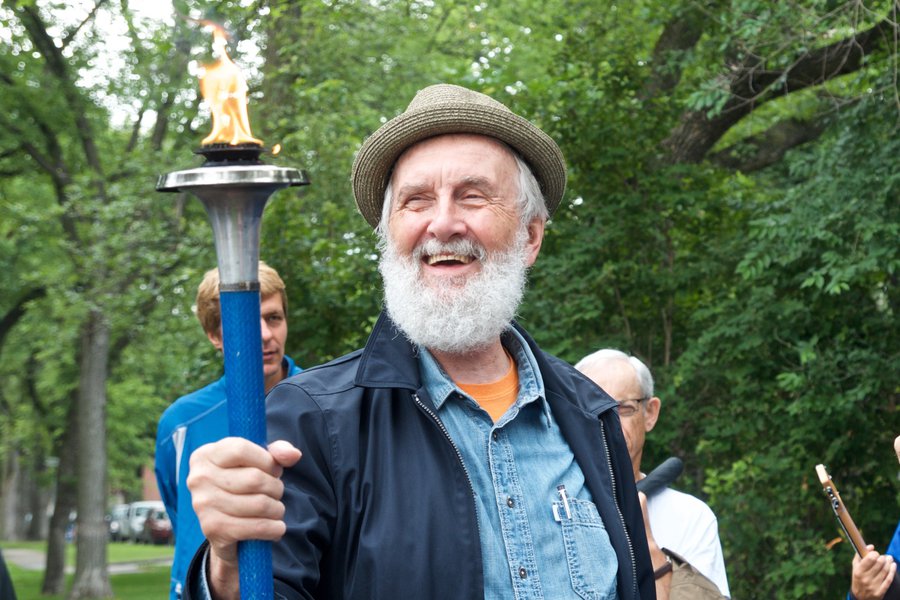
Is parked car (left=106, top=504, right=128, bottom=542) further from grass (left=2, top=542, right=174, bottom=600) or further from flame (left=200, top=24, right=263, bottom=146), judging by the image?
flame (left=200, top=24, right=263, bottom=146)

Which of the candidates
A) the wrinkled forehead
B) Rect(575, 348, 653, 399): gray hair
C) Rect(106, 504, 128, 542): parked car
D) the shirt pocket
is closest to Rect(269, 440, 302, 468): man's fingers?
the shirt pocket

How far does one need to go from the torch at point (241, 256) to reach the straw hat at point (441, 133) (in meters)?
0.96

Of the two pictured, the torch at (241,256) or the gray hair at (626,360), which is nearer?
the torch at (241,256)

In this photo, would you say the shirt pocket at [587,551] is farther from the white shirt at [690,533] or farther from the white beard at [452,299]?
the white shirt at [690,533]

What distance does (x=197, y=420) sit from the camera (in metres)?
4.77

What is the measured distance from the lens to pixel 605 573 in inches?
101

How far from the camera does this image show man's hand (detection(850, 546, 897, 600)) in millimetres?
4402

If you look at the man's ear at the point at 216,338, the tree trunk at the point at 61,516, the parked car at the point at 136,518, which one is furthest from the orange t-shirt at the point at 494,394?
the parked car at the point at 136,518

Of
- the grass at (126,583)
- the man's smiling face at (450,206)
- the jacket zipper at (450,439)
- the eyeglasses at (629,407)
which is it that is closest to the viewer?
the jacket zipper at (450,439)

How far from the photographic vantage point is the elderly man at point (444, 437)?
2.23m

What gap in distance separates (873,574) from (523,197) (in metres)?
2.30

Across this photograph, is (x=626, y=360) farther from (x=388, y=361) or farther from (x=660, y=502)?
(x=388, y=361)

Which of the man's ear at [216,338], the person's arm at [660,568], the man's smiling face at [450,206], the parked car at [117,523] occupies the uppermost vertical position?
the parked car at [117,523]

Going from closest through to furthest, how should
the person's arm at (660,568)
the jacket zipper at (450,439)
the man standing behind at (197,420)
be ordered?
the jacket zipper at (450,439) < the person's arm at (660,568) < the man standing behind at (197,420)
